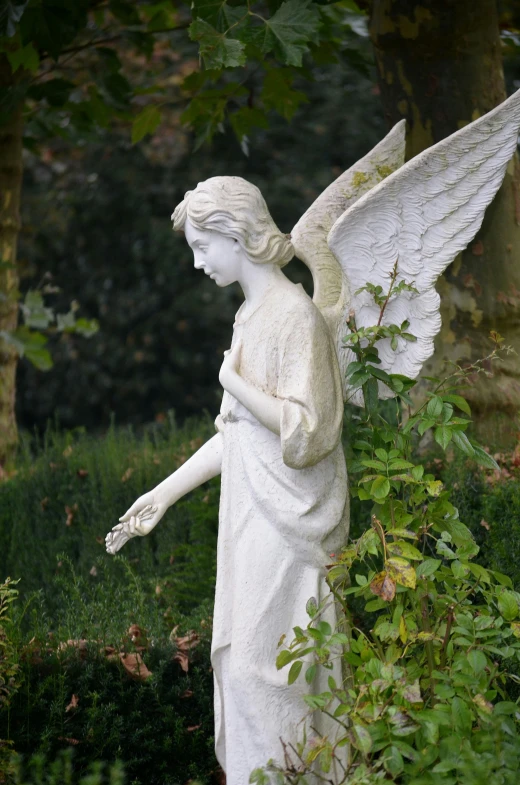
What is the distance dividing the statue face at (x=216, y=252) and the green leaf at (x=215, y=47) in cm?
119

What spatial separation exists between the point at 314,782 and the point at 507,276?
9.48 feet

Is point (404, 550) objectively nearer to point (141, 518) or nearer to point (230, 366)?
point (230, 366)

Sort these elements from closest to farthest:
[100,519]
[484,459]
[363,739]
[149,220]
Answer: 1. [363,739]
2. [484,459]
3. [100,519]
4. [149,220]

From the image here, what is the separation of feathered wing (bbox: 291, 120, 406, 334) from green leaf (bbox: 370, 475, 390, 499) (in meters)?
0.54

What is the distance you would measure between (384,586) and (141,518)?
82 cm

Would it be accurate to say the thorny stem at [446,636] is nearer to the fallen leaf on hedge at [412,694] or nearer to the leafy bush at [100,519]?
the fallen leaf on hedge at [412,694]

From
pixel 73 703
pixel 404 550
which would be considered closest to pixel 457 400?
pixel 404 550

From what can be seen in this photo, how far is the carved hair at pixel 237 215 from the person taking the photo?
129 inches

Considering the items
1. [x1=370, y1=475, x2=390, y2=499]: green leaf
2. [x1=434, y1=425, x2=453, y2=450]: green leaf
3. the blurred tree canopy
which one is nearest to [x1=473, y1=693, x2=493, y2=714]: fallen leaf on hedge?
[x1=370, y1=475, x2=390, y2=499]: green leaf

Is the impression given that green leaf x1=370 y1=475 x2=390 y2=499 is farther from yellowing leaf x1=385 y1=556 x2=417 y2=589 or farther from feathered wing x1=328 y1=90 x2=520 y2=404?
feathered wing x1=328 y1=90 x2=520 y2=404

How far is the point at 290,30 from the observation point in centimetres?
446

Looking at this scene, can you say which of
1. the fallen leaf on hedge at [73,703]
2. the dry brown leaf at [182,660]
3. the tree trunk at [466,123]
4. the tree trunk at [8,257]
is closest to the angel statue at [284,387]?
the fallen leaf on hedge at [73,703]

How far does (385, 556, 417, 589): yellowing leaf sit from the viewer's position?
123 inches

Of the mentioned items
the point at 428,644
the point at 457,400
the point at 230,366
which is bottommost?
the point at 428,644
